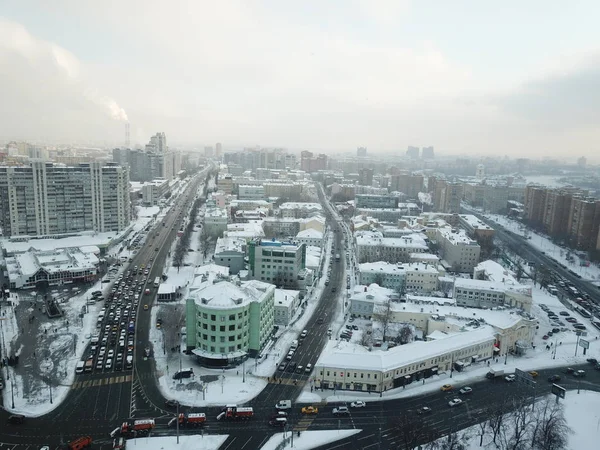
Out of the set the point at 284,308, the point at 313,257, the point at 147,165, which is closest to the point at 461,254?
the point at 313,257

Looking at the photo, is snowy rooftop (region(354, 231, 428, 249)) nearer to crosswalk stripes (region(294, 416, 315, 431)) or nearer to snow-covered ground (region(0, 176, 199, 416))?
snow-covered ground (region(0, 176, 199, 416))

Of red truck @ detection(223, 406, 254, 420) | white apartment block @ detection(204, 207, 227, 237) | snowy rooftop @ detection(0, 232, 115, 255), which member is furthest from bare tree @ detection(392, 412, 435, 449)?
white apartment block @ detection(204, 207, 227, 237)

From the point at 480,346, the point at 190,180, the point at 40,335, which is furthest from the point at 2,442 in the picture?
the point at 190,180

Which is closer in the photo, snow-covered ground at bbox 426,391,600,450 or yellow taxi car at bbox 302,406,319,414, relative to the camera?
snow-covered ground at bbox 426,391,600,450

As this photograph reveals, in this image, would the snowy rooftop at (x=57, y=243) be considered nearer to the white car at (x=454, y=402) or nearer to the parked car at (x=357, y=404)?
the parked car at (x=357, y=404)

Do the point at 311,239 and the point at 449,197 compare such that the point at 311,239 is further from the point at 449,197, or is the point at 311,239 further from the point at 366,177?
the point at 366,177

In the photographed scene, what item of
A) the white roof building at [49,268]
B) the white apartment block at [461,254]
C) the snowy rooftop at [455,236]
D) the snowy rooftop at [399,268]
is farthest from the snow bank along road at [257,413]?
the snowy rooftop at [455,236]
